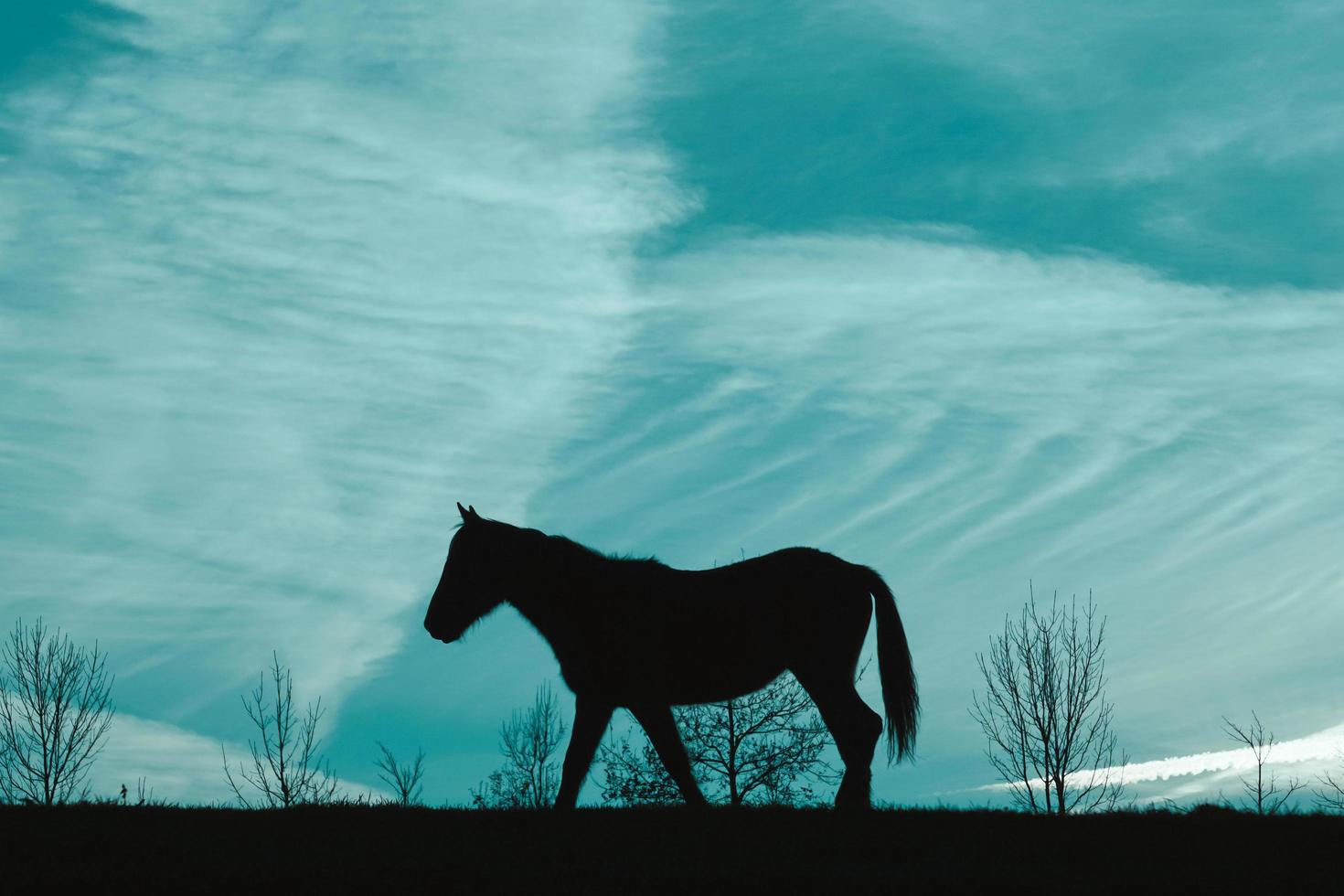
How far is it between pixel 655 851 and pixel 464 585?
188 inches

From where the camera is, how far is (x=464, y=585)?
12266mm

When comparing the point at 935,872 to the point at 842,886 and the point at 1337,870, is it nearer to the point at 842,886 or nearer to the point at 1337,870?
the point at 842,886

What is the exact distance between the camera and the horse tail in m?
11.5

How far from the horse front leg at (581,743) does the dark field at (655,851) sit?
0.92 meters

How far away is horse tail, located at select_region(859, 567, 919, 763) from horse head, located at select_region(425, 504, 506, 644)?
153 inches

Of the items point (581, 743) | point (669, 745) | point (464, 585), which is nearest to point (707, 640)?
point (669, 745)

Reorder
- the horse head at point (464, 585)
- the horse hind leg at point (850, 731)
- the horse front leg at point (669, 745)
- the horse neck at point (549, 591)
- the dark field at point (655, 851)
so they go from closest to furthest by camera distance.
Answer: the dark field at point (655, 851), the horse hind leg at point (850, 731), the horse front leg at point (669, 745), the horse neck at point (549, 591), the horse head at point (464, 585)

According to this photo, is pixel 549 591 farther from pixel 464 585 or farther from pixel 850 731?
pixel 850 731

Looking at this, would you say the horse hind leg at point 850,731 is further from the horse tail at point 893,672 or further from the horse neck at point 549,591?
the horse neck at point 549,591

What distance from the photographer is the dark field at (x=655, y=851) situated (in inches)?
288

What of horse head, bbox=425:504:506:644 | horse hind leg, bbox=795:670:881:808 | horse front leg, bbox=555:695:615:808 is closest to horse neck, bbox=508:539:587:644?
horse head, bbox=425:504:506:644

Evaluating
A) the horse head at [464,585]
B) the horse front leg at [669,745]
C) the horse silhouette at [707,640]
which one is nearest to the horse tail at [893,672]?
the horse silhouette at [707,640]

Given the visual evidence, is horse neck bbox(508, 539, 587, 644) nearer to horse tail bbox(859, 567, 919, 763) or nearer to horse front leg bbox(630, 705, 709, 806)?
horse front leg bbox(630, 705, 709, 806)

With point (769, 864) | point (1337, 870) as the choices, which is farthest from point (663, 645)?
point (1337, 870)
